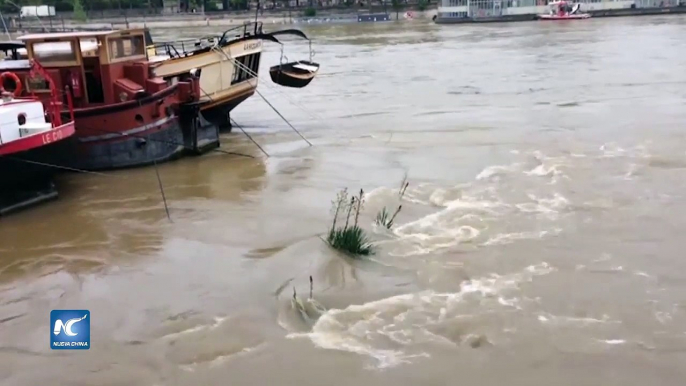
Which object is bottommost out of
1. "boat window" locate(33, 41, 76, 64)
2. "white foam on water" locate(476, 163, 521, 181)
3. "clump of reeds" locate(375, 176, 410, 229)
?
"white foam on water" locate(476, 163, 521, 181)

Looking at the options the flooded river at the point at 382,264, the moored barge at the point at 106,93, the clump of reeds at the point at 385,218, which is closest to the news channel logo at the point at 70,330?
the flooded river at the point at 382,264

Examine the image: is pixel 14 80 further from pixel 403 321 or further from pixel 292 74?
pixel 403 321

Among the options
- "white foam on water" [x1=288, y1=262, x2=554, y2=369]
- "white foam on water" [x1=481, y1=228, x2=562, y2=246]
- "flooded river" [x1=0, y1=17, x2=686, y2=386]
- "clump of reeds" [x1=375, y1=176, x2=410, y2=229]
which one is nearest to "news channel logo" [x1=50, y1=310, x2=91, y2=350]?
"flooded river" [x1=0, y1=17, x2=686, y2=386]

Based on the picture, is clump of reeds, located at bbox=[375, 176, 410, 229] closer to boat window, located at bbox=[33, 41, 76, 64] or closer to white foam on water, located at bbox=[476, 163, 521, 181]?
white foam on water, located at bbox=[476, 163, 521, 181]

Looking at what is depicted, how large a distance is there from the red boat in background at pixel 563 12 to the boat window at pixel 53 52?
6704cm

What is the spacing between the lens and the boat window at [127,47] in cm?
1494

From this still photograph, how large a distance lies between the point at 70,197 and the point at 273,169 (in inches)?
152

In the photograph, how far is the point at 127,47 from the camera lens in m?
15.4

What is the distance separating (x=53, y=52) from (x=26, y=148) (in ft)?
11.8

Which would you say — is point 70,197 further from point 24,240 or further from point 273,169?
point 273,169

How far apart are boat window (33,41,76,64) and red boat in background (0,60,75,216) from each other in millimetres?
1683

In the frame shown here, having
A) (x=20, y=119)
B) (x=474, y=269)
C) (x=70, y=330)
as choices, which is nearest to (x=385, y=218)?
(x=474, y=269)

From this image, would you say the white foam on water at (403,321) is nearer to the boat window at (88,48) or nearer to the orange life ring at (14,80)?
the orange life ring at (14,80)

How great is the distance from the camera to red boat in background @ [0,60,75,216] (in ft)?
38.8
